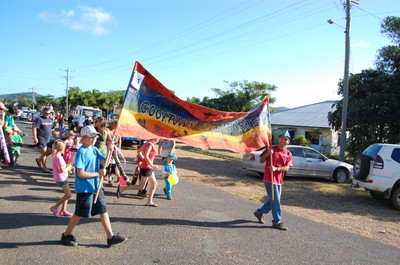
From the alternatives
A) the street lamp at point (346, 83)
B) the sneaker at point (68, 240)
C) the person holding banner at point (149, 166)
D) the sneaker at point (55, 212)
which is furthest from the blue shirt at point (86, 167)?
the street lamp at point (346, 83)

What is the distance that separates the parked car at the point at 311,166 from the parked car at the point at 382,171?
3.92 metres

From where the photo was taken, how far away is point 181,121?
22.8ft

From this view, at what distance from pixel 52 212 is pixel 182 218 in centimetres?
229

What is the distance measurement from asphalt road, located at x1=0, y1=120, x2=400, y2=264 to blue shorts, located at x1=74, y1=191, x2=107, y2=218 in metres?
0.46

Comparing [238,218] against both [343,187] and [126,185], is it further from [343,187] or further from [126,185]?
[343,187]

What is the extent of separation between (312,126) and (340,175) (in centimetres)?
2092

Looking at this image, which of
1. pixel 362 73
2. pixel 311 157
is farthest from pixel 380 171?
pixel 362 73

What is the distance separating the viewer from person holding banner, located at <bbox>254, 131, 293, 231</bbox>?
21.2 feet

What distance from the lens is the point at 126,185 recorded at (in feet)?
26.6

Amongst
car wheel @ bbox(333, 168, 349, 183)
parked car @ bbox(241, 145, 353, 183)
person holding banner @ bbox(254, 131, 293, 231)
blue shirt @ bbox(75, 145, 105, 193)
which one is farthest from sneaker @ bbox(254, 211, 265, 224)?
car wheel @ bbox(333, 168, 349, 183)

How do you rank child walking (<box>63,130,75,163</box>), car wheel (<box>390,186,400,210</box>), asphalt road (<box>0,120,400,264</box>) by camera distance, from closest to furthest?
asphalt road (<box>0,120,400,264</box>) → car wheel (<box>390,186,400,210</box>) → child walking (<box>63,130,75,163</box>)

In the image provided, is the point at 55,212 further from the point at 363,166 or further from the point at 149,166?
the point at 363,166

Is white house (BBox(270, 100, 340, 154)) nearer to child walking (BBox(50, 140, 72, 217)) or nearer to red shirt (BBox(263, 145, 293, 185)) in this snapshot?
red shirt (BBox(263, 145, 293, 185))

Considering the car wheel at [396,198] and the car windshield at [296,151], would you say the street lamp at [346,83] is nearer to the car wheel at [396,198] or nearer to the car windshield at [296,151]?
the car windshield at [296,151]
